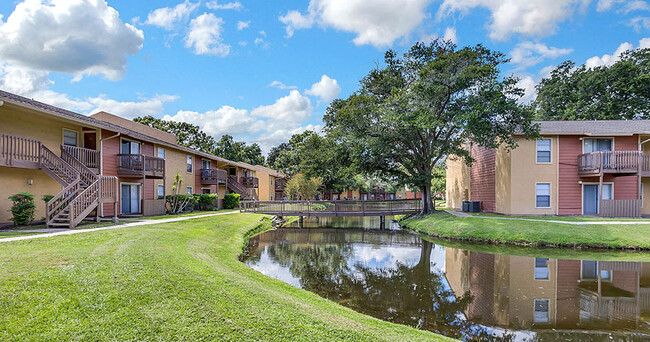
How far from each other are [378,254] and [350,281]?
15.0 feet

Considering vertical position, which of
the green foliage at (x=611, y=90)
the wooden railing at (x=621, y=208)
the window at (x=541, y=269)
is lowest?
the window at (x=541, y=269)

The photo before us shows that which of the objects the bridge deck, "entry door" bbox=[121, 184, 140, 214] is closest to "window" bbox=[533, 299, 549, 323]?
the bridge deck

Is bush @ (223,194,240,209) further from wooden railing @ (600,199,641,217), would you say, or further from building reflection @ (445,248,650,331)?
wooden railing @ (600,199,641,217)

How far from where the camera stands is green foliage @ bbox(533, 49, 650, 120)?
35.1 m

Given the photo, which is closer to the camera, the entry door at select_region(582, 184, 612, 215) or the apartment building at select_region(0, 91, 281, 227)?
the apartment building at select_region(0, 91, 281, 227)

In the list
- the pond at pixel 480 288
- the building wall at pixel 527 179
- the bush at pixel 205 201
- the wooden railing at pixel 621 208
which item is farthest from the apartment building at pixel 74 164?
the wooden railing at pixel 621 208

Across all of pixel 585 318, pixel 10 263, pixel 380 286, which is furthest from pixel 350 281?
pixel 10 263

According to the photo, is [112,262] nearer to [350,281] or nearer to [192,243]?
[192,243]

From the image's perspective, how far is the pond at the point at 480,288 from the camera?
6.22 meters

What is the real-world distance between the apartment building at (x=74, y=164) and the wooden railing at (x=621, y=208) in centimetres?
2761

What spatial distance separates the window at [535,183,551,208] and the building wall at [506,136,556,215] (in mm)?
181

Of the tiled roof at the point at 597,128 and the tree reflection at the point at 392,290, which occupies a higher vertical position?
the tiled roof at the point at 597,128

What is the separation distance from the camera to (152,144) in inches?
894

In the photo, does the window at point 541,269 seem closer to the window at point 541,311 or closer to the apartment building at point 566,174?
the window at point 541,311
